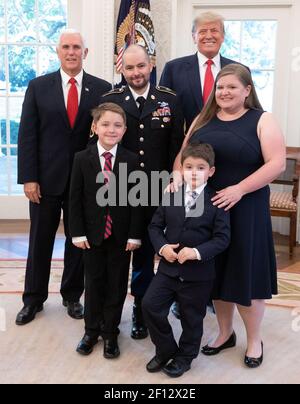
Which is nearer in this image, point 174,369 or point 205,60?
point 174,369

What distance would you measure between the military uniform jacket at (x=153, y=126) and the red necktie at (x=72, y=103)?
211 mm

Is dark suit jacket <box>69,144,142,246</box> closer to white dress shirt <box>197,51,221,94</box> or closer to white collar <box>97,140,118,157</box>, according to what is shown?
white collar <box>97,140,118,157</box>

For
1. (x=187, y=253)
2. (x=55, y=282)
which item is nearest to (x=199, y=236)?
(x=187, y=253)

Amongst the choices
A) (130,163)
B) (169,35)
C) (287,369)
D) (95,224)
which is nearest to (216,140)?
(130,163)

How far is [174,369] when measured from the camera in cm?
216

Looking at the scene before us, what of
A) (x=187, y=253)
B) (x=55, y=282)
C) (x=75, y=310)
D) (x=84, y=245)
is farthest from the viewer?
(x=55, y=282)

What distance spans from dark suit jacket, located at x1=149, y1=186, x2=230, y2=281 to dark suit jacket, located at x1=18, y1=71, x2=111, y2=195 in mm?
696

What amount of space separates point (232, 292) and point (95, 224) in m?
0.66

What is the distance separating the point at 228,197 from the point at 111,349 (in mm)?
879

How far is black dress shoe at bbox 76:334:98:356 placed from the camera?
235cm

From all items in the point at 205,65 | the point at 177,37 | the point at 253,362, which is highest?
the point at 177,37

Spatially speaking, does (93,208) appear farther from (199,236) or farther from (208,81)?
(208,81)

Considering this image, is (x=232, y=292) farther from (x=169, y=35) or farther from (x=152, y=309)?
(x=169, y=35)

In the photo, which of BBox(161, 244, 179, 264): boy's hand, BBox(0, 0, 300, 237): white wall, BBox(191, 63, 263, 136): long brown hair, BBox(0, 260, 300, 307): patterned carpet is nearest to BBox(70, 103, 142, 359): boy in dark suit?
BBox(161, 244, 179, 264): boy's hand
